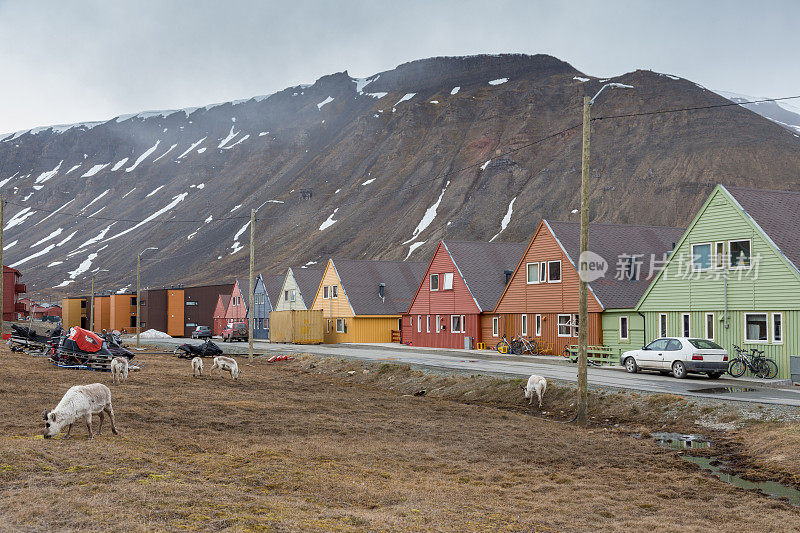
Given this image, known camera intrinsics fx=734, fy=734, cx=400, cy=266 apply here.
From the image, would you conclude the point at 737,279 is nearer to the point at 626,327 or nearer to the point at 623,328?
the point at 626,327

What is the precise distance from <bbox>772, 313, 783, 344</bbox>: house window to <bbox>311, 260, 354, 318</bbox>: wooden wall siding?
1594 inches

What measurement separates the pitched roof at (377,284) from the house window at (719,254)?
121ft

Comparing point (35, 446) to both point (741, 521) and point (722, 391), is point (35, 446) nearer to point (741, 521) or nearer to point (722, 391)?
point (741, 521)

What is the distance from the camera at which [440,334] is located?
57000 mm

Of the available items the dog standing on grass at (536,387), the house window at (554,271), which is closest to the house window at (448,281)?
the house window at (554,271)

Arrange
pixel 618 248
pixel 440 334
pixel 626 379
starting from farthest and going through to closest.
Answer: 1. pixel 440 334
2. pixel 618 248
3. pixel 626 379

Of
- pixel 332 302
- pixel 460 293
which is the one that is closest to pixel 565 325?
pixel 460 293

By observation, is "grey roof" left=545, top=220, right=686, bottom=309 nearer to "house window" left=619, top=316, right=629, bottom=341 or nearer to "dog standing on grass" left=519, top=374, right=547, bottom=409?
"house window" left=619, top=316, right=629, bottom=341

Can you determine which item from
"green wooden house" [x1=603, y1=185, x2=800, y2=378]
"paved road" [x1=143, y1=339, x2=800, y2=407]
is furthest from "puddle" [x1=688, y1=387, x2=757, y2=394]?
"green wooden house" [x1=603, y1=185, x2=800, y2=378]

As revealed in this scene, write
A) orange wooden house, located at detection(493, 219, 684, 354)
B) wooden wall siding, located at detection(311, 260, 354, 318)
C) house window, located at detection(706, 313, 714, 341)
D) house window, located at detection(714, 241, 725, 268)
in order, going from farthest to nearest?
wooden wall siding, located at detection(311, 260, 354, 318), orange wooden house, located at detection(493, 219, 684, 354), house window, located at detection(706, 313, 714, 341), house window, located at detection(714, 241, 725, 268)

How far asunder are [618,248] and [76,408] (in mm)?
38183

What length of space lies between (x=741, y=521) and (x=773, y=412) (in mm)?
9709

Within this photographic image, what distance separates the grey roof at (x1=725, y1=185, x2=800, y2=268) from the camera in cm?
3097

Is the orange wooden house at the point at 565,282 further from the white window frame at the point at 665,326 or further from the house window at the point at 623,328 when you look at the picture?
the white window frame at the point at 665,326
